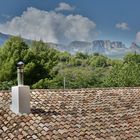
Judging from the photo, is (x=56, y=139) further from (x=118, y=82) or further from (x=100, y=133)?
(x=118, y=82)

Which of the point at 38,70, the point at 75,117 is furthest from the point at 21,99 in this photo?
the point at 38,70

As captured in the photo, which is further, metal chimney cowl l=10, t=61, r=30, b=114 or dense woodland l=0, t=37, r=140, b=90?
dense woodland l=0, t=37, r=140, b=90

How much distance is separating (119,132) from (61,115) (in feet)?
6.03

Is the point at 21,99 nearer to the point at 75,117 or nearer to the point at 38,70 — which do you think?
the point at 75,117

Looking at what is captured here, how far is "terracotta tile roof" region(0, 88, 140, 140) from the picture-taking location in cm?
1275

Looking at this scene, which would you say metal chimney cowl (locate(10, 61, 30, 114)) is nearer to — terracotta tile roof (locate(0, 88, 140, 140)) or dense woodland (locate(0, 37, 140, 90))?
terracotta tile roof (locate(0, 88, 140, 140))

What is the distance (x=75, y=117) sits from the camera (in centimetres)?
1389

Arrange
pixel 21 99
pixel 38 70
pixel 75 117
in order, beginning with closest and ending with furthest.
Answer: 1. pixel 21 99
2. pixel 75 117
3. pixel 38 70

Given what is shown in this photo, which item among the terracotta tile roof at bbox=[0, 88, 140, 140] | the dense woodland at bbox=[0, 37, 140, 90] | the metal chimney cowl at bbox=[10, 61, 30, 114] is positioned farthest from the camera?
the dense woodland at bbox=[0, 37, 140, 90]

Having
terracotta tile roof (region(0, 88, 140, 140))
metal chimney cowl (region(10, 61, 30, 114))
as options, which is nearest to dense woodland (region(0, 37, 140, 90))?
terracotta tile roof (region(0, 88, 140, 140))

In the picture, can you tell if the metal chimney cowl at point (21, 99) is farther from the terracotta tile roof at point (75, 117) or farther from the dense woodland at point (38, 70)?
the dense woodland at point (38, 70)

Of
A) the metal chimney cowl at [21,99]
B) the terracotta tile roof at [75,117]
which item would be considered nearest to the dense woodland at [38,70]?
the terracotta tile roof at [75,117]

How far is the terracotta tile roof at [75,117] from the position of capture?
12.8m

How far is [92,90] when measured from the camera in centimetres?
1656
